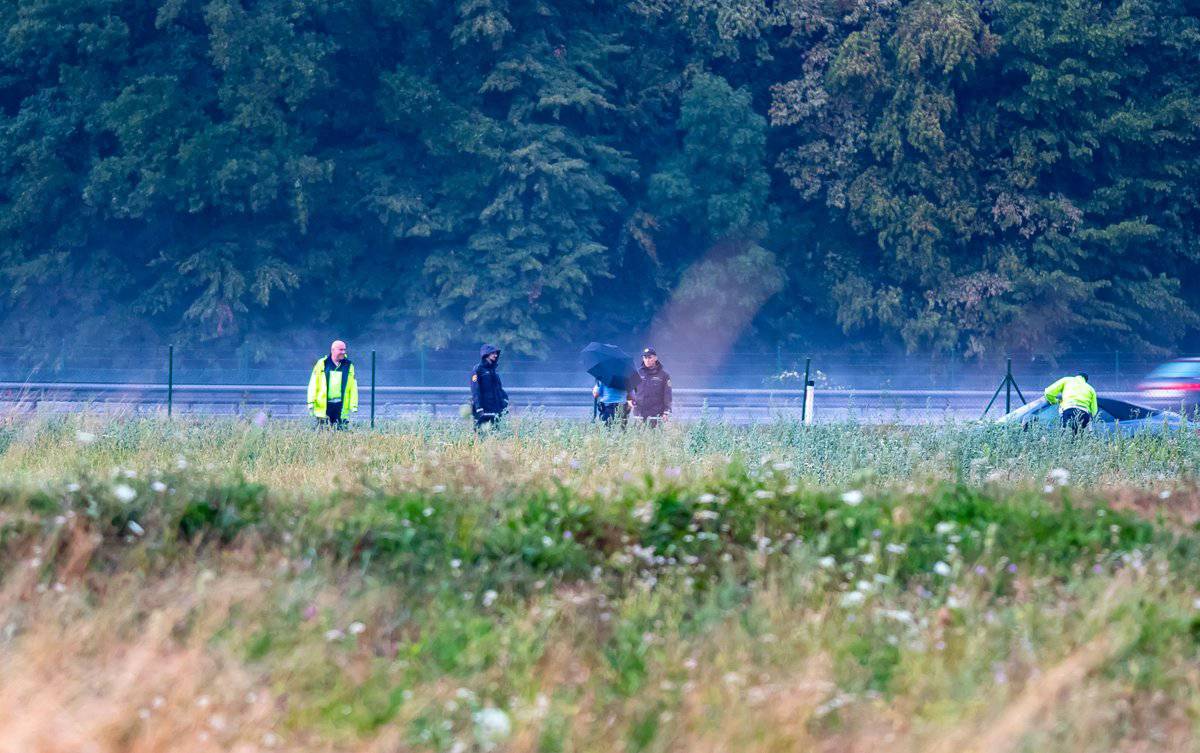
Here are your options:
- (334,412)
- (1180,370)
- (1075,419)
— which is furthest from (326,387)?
(1180,370)

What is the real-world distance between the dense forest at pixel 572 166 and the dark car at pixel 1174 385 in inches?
410

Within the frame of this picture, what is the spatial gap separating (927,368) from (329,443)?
22764 millimetres

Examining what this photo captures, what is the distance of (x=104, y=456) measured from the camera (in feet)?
44.1

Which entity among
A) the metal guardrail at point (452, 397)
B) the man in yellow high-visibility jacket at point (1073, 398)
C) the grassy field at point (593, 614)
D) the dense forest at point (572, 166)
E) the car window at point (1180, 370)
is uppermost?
the dense forest at point (572, 166)

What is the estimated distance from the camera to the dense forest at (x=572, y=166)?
34.9 m

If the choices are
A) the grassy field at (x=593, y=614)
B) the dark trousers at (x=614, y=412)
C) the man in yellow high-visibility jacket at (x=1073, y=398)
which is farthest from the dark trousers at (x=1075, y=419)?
the grassy field at (x=593, y=614)

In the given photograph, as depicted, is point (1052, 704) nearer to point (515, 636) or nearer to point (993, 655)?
point (993, 655)

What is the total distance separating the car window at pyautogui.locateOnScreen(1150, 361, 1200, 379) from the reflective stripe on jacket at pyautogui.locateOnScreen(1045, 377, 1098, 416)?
809 centimetres

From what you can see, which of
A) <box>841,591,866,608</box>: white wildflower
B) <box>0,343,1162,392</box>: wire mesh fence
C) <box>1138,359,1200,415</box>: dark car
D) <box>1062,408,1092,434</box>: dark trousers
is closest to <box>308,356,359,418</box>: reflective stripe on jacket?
<box>1062,408,1092,434</box>: dark trousers

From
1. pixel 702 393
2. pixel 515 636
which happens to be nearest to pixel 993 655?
pixel 515 636

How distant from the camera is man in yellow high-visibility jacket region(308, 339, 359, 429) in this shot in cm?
1644

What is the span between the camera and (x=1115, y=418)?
60.0 feet

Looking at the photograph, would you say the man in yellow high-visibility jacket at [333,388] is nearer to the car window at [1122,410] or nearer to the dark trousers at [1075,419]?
the dark trousers at [1075,419]

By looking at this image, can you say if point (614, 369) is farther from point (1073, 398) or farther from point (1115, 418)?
point (1115, 418)
